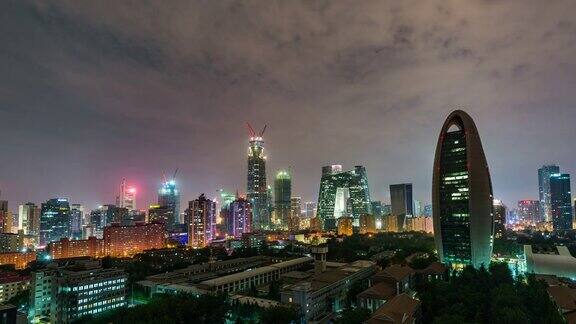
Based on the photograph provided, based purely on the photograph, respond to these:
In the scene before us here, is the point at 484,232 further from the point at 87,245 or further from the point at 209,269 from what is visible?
the point at 87,245

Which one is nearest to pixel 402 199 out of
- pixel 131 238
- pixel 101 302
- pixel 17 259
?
pixel 131 238

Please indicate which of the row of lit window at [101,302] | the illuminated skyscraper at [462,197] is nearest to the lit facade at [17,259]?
the row of lit window at [101,302]

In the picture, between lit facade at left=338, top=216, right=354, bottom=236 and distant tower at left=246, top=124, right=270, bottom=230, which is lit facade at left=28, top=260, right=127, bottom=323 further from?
distant tower at left=246, top=124, right=270, bottom=230

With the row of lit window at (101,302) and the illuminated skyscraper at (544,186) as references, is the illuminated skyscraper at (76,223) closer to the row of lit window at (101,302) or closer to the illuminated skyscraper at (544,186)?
the row of lit window at (101,302)

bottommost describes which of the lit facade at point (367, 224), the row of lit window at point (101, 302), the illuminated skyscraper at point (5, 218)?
the row of lit window at point (101, 302)

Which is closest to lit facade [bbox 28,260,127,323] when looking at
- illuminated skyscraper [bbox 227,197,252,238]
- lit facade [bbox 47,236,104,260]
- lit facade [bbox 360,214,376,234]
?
lit facade [bbox 47,236,104,260]

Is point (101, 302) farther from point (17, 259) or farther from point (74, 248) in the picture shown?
point (74, 248)
